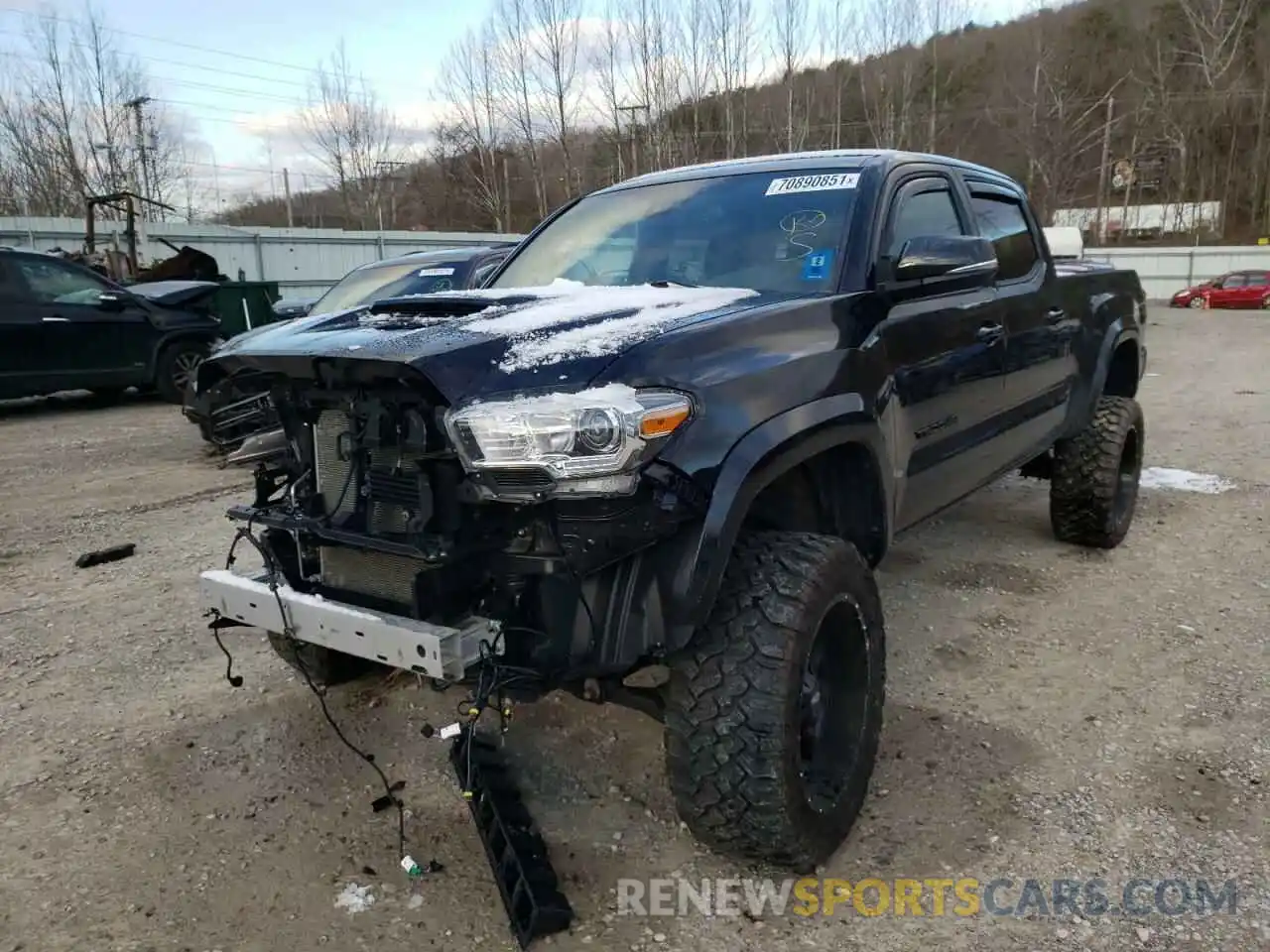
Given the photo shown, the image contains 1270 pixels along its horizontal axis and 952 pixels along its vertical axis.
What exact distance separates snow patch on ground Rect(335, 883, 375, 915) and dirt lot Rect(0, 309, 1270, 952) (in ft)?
0.07

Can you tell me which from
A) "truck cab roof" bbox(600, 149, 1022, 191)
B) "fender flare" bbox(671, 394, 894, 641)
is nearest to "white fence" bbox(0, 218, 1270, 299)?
"truck cab roof" bbox(600, 149, 1022, 191)

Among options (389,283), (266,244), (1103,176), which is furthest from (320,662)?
(1103,176)

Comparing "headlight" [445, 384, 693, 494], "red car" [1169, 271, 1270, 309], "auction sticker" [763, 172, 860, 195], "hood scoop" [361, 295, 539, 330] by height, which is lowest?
"red car" [1169, 271, 1270, 309]

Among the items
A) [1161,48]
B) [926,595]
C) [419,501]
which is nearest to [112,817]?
[419,501]

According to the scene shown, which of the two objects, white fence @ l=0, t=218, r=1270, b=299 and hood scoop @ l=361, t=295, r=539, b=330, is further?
white fence @ l=0, t=218, r=1270, b=299

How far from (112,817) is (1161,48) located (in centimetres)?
6875

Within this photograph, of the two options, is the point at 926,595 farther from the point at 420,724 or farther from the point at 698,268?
the point at 420,724

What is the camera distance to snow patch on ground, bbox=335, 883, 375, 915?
2.39 meters

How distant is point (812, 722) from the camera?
259cm

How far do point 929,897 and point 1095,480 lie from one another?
3041mm

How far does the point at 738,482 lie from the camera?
2238mm

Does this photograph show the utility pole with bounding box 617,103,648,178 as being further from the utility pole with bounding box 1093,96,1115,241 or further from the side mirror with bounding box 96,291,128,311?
the utility pole with bounding box 1093,96,1115,241

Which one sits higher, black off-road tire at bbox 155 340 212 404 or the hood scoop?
the hood scoop

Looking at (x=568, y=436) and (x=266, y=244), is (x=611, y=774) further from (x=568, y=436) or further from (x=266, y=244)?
(x=266, y=244)
